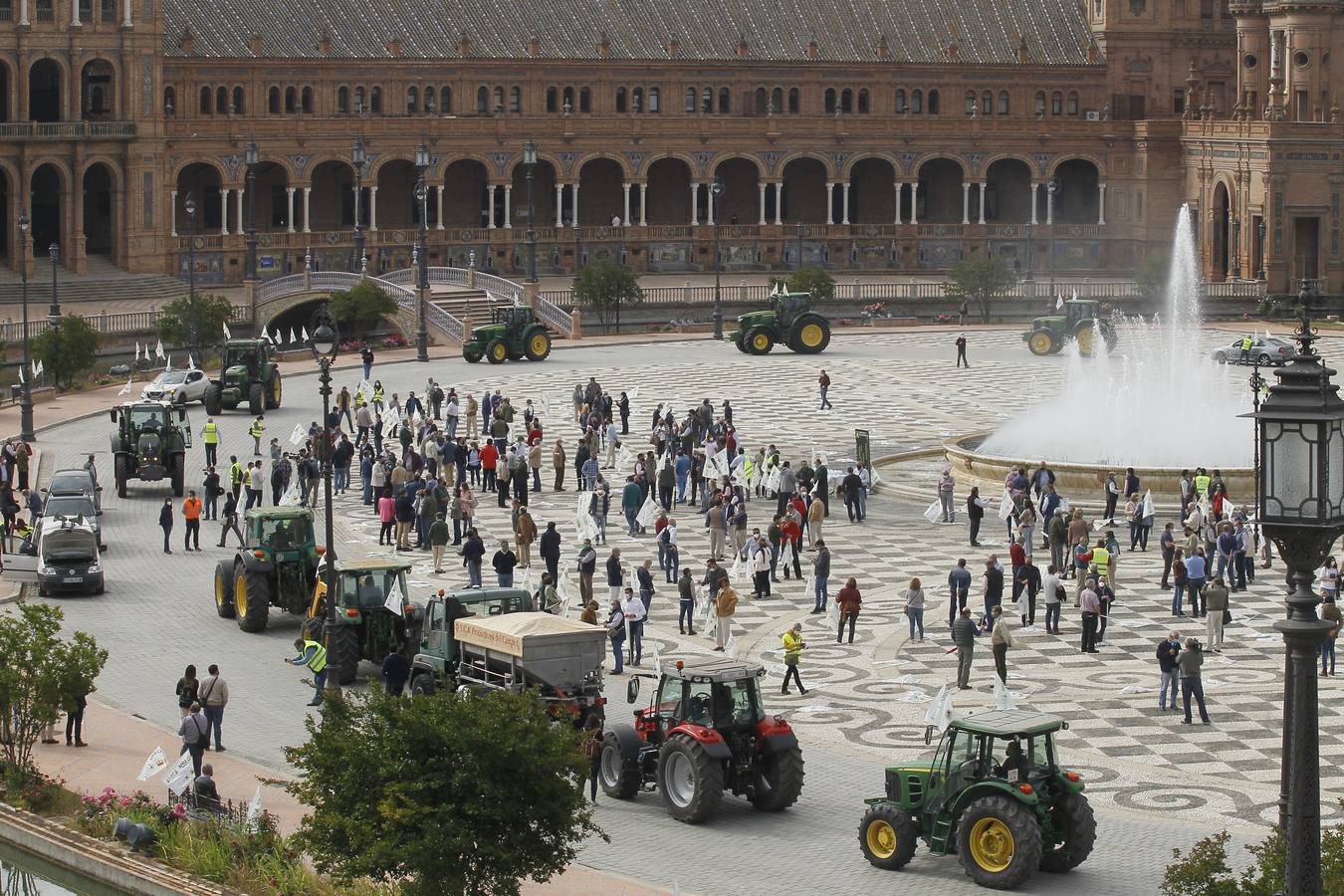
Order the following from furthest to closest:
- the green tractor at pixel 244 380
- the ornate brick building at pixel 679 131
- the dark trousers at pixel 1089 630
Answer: the ornate brick building at pixel 679 131 → the green tractor at pixel 244 380 → the dark trousers at pixel 1089 630

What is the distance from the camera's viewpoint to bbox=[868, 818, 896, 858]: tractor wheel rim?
22656 millimetres

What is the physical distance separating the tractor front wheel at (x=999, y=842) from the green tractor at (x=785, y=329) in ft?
174

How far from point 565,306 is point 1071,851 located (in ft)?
206

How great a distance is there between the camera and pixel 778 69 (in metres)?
99.4

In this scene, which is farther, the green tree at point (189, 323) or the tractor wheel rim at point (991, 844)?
the green tree at point (189, 323)

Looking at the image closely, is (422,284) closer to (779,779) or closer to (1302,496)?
(779,779)

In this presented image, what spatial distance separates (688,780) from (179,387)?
38421 millimetres

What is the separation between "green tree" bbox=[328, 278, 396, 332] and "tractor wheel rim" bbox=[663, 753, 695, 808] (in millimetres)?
54838

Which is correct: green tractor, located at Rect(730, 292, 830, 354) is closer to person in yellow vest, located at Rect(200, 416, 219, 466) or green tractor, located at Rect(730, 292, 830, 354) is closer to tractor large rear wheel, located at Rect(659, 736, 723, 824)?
person in yellow vest, located at Rect(200, 416, 219, 466)

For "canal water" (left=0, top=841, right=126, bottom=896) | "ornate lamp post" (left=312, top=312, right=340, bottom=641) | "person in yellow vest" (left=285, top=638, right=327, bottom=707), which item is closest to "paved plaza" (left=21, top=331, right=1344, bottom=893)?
"person in yellow vest" (left=285, top=638, right=327, bottom=707)

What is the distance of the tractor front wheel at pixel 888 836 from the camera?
22.5 metres

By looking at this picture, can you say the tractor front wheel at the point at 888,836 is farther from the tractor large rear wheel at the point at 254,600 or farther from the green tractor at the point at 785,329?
the green tractor at the point at 785,329

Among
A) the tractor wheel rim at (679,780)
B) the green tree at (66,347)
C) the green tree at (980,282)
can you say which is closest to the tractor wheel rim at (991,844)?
the tractor wheel rim at (679,780)

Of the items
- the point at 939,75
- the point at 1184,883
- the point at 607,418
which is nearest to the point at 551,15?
the point at 939,75
